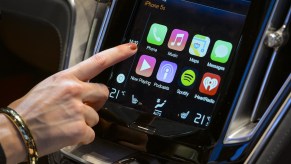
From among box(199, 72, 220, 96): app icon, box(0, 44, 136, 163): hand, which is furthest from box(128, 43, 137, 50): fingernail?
box(199, 72, 220, 96): app icon

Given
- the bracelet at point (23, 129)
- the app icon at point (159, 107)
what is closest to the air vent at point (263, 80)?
the app icon at point (159, 107)

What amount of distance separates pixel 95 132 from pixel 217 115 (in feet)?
0.63

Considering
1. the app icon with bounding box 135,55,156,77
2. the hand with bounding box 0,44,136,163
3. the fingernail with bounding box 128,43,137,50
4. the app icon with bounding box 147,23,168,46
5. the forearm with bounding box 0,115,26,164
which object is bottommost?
the forearm with bounding box 0,115,26,164

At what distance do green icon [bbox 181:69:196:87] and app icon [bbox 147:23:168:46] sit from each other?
61 mm

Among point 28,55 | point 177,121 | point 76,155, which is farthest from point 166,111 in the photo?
point 28,55

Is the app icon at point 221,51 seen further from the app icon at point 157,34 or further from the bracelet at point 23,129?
the bracelet at point 23,129

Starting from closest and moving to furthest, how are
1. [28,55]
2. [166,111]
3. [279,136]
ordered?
[279,136] → [166,111] → [28,55]

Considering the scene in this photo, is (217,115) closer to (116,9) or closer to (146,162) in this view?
(146,162)

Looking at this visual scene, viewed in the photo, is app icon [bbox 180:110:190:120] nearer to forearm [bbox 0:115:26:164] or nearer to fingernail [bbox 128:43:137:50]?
fingernail [bbox 128:43:137:50]

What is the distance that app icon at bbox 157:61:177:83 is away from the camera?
712mm

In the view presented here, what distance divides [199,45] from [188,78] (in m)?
0.05

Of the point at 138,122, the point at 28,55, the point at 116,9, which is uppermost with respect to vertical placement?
the point at 116,9

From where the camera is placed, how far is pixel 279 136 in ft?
1.99

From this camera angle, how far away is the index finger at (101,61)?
0.67m
